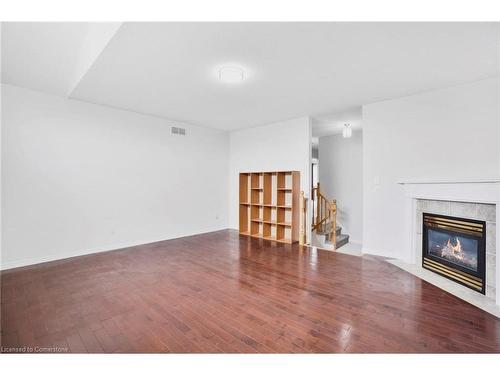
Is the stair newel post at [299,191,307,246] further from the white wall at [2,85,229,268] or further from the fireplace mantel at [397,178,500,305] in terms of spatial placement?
the white wall at [2,85,229,268]

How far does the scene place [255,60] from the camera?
2.63 meters

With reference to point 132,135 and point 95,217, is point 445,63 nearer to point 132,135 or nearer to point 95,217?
point 132,135

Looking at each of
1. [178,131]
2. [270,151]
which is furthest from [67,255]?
[270,151]

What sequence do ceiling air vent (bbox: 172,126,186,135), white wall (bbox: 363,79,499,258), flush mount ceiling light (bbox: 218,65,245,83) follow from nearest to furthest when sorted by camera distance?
flush mount ceiling light (bbox: 218,65,245,83) → white wall (bbox: 363,79,499,258) → ceiling air vent (bbox: 172,126,186,135)

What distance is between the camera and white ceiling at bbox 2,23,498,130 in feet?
6.97

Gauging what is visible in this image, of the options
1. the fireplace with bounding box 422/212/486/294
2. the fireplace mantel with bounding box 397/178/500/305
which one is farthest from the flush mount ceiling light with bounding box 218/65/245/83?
the fireplace with bounding box 422/212/486/294

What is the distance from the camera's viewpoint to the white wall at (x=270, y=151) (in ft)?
16.2

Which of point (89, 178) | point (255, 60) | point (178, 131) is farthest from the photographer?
point (178, 131)

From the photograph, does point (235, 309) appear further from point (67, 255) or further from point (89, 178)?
point (89, 178)

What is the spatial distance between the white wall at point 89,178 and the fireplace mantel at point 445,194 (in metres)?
4.24

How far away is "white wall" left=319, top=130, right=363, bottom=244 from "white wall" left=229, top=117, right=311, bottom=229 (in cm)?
209

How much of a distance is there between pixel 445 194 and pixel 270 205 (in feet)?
9.93

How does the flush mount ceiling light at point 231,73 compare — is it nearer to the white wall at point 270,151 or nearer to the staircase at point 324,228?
the white wall at point 270,151

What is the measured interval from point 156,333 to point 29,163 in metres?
3.43
